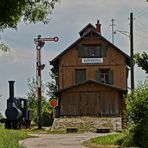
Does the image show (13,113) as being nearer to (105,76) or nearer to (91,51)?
(91,51)

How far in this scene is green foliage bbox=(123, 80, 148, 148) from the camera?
2906 cm

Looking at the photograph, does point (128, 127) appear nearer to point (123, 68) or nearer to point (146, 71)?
point (146, 71)

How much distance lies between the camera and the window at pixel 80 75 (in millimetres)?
67625

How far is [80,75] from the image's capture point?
224 feet

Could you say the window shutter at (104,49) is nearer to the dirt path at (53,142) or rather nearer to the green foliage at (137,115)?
the dirt path at (53,142)

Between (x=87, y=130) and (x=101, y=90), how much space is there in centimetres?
1138

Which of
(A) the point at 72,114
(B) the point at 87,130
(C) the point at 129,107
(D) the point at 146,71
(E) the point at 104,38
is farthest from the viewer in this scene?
(E) the point at 104,38

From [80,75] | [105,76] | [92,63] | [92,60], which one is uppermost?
[92,60]

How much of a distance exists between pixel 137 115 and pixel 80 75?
38379mm

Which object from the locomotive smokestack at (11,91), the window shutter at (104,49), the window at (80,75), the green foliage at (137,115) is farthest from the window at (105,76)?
the green foliage at (137,115)

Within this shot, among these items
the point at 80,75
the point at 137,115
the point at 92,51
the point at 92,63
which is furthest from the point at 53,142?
the point at 80,75

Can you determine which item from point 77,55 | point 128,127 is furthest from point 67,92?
point 128,127

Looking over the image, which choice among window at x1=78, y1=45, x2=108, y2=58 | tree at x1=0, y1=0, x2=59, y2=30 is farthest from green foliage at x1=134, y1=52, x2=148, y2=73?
window at x1=78, y1=45, x2=108, y2=58

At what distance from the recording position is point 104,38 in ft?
218
